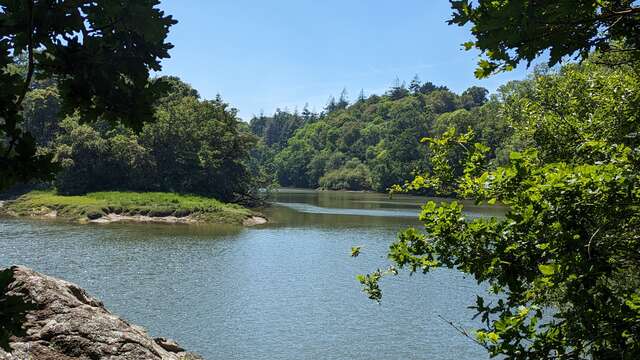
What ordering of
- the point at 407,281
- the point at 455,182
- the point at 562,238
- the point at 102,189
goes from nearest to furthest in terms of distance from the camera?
the point at 562,238, the point at 455,182, the point at 407,281, the point at 102,189

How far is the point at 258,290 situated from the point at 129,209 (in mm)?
46605

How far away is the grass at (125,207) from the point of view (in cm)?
7506

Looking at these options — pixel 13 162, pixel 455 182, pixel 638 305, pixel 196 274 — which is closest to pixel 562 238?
pixel 638 305

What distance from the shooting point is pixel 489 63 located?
6.49 metres

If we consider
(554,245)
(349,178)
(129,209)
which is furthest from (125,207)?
(349,178)

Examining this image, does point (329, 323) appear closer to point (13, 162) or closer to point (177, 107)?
point (13, 162)

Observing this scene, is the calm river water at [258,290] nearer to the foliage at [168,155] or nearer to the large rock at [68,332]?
the large rock at [68,332]

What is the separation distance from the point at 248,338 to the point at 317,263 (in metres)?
19.8

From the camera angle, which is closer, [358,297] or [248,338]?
[248,338]

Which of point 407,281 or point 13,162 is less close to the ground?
point 13,162

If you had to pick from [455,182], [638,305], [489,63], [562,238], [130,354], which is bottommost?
[130,354]

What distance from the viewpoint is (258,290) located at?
117 feet

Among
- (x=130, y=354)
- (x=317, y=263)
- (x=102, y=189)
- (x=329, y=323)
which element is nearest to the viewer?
(x=130, y=354)

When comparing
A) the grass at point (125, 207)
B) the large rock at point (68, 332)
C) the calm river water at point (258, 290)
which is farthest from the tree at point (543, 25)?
the grass at point (125, 207)
